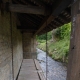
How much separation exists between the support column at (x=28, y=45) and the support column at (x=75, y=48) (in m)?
8.92

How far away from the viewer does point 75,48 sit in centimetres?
99

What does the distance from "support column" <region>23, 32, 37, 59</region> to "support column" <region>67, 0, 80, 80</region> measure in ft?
29.3

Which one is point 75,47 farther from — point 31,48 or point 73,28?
point 31,48

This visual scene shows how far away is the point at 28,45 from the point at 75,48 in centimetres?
918

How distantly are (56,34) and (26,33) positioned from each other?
765cm

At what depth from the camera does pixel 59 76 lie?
729 cm

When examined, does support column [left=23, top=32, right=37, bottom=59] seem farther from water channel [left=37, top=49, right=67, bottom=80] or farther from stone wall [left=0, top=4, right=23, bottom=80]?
stone wall [left=0, top=4, right=23, bottom=80]

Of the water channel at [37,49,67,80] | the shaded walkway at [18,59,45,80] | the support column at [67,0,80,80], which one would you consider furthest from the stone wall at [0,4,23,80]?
the water channel at [37,49,67,80]

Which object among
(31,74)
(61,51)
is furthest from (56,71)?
(61,51)

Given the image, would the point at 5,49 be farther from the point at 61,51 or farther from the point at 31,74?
the point at 61,51

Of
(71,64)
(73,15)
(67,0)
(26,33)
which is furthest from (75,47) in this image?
(26,33)

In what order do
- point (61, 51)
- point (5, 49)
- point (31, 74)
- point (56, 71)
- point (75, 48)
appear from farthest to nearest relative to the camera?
point (61, 51)
point (56, 71)
point (31, 74)
point (5, 49)
point (75, 48)

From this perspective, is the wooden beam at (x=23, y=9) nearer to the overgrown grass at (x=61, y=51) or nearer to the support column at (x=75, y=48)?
the support column at (x=75, y=48)

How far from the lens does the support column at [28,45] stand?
9.92 metres
